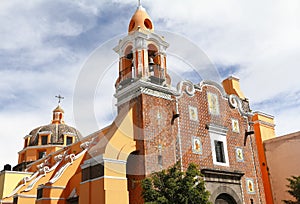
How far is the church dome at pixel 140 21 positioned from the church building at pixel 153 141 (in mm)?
52

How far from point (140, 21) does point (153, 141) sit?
6.64 meters

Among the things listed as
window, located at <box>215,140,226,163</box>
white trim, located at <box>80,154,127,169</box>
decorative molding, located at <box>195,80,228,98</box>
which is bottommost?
white trim, located at <box>80,154,127,169</box>

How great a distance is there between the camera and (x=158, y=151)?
14305 mm

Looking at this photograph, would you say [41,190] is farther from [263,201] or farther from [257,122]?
[257,122]

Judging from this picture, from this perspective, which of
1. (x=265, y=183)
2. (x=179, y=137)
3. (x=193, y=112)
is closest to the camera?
(x=179, y=137)

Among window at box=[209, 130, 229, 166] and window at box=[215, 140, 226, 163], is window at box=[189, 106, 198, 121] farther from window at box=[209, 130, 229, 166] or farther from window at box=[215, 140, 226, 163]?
window at box=[215, 140, 226, 163]

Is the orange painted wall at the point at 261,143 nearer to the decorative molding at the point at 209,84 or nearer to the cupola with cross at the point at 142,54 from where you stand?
the decorative molding at the point at 209,84

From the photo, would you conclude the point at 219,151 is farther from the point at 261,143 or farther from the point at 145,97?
the point at 261,143

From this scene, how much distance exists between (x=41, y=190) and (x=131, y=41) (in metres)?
8.21

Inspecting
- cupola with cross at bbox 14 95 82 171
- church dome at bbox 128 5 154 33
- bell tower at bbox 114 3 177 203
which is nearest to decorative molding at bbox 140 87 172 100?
bell tower at bbox 114 3 177 203

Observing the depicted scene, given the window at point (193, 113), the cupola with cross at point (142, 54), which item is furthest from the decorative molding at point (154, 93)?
the window at point (193, 113)

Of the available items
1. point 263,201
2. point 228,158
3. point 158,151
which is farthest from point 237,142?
point 158,151

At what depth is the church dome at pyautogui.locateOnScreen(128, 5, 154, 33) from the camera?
17453mm

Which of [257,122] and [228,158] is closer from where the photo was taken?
[228,158]
